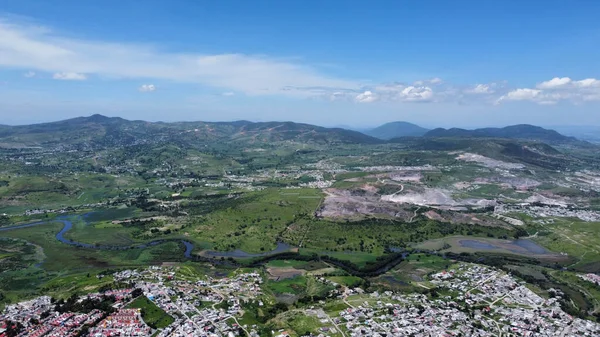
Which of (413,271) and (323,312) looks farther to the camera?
(413,271)

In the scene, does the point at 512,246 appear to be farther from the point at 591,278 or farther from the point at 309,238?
the point at 309,238

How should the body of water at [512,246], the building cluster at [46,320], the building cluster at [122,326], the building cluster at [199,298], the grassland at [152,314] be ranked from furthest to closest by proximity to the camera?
the body of water at [512,246]
the grassland at [152,314]
the building cluster at [199,298]
the building cluster at [122,326]
the building cluster at [46,320]

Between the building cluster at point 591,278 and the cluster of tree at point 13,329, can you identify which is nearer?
the cluster of tree at point 13,329

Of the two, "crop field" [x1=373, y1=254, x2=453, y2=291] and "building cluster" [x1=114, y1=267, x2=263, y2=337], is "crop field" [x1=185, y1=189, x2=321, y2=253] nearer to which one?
"building cluster" [x1=114, y1=267, x2=263, y2=337]

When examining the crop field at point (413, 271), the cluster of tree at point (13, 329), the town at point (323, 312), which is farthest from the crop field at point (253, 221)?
the cluster of tree at point (13, 329)

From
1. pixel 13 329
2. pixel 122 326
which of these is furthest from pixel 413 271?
pixel 13 329

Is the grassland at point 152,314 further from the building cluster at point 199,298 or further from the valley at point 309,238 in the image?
the valley at point 309,238

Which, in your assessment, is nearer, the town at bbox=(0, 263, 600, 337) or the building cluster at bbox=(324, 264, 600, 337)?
the town at bbox=(0, 263, 600, 337)

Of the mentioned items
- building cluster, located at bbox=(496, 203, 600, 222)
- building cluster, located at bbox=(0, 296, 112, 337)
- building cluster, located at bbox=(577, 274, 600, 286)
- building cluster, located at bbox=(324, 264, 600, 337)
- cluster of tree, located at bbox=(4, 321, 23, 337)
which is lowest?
building cluster, located at bbox=(577, 274, 600, 286)

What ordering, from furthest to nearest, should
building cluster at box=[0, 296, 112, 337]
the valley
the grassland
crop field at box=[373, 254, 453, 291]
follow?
crop field at box=[373, 254, 453, 291], the valley, the grassland, building cluster at box=[0, 296, 112, 337]

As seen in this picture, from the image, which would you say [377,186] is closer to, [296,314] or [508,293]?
[508,293]

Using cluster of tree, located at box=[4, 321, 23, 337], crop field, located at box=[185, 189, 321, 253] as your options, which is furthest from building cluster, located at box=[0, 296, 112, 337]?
crop field, located at box=[185, 189, 321, 253]
